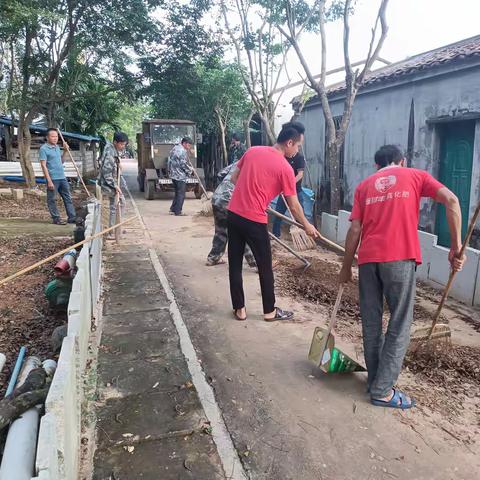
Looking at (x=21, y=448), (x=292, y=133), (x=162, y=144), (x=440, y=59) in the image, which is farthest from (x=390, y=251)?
(x=162, y=144)

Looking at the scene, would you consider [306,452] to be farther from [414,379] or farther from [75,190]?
[75,190]

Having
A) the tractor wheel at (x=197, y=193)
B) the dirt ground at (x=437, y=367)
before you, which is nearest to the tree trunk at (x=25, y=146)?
the tractor wheel at (x=197, y=193)

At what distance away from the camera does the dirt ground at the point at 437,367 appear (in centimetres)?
298

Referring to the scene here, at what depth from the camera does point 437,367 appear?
3.54 metres

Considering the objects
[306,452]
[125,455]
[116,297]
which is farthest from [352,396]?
[116,297]

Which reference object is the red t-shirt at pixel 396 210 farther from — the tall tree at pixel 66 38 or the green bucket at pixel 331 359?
the tall tree at pixel 66 38

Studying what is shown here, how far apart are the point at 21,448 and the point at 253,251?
2.57 meters

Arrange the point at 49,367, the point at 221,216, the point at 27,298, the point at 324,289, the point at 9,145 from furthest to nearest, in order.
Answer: the point at 9,145 → the point at 221,216 → the point at 324,289 → the point at 27,298 → the point at 49,367

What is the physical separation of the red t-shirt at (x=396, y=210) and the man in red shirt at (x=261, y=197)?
124 cm

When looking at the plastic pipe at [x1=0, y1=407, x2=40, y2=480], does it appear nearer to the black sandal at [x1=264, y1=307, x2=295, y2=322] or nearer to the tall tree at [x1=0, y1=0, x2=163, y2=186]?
the black sandal at [x1=264, y1=307, x2=295, y2=322]

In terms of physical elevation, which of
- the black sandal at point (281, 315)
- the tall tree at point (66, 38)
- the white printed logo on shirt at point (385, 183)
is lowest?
the black sandal at point (281, 315)

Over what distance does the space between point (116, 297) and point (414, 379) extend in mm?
3140

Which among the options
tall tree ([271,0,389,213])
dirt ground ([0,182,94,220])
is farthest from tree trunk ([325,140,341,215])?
dirt ground ([0,182,94,220])

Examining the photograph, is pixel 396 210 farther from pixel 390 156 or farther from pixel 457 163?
pixel 457 163
